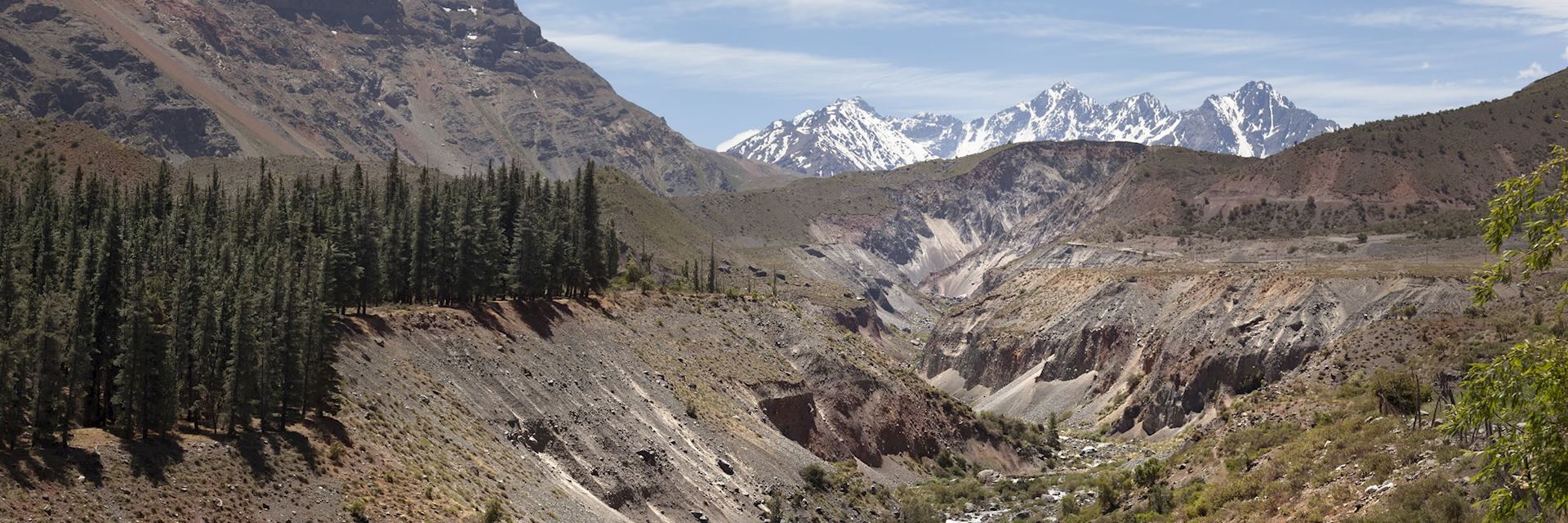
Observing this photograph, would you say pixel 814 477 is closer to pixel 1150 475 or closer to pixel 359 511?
pixel 1150 475

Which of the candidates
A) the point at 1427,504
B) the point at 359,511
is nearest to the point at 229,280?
the point at 359,511

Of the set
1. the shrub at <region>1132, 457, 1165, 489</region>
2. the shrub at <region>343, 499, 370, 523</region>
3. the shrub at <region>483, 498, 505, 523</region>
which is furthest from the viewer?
the shrub at <region>1132, 457, 1165, 489</region>

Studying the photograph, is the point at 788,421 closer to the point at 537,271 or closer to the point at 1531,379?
the point at 537,271

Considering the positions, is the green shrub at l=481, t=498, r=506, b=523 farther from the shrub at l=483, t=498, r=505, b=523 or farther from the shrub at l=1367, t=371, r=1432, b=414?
the shrub at l=1367, t=371, r=1432, b=414

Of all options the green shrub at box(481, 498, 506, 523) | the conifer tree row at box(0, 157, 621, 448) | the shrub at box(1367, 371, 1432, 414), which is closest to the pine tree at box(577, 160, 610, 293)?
the conifer tree row at box(0, 157, 621, 448)

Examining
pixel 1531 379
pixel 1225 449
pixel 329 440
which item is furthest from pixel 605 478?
pixel 1531 379

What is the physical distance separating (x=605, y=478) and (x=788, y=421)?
26.0 meters

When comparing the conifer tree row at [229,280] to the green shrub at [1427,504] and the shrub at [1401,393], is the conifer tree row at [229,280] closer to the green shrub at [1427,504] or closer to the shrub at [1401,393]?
the green shrub at [1427,504]

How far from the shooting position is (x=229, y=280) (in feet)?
216

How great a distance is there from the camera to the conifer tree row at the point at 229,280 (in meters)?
55.6

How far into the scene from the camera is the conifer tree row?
182ft

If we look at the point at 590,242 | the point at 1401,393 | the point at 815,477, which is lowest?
the point at 815,477

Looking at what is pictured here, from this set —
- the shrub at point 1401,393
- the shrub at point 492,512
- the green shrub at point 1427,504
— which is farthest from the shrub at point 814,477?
the green shrub at point 1427,504

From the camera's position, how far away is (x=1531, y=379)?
2033 centimetres
